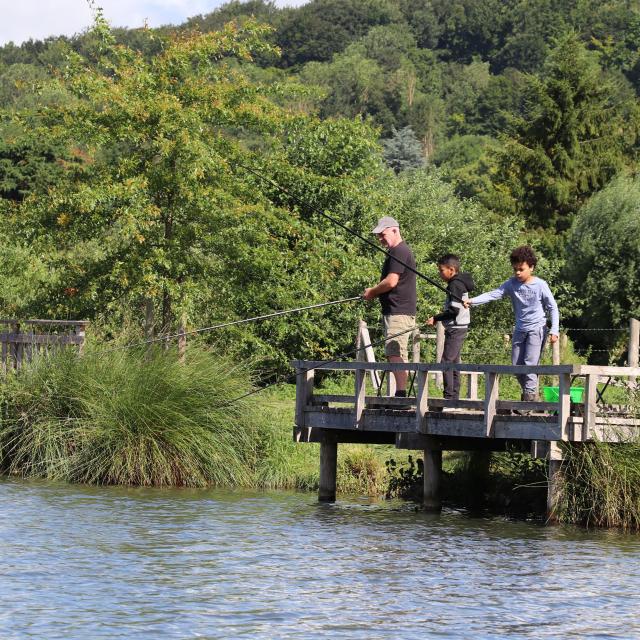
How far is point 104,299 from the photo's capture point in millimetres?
22531

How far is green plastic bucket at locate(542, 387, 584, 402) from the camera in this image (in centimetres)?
1491

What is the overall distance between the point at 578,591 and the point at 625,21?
132 meters

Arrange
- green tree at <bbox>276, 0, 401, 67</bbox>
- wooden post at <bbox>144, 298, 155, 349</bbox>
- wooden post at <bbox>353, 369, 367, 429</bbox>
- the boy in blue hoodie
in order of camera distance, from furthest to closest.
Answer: green tree at <bbox>276, 0, 401, 67</bbox> → wooden post at <bbox>144, 298, 155, 349</bbox> → wooden post at <bbox>353, 369, 367, 429</bbox> → the boy in blue hoodie

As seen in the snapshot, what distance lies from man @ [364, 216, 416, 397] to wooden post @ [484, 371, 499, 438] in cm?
102

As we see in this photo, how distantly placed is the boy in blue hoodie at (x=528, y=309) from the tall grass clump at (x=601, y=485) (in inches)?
34.8

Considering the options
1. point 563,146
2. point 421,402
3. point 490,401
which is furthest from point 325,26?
point 490,401

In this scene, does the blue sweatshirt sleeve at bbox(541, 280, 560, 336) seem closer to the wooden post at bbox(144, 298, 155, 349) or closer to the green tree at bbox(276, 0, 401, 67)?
the wooden post at bbox(144, 298, 155, 349)

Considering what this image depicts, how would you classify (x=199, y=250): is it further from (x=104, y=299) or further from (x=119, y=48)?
(x=119, y=48)

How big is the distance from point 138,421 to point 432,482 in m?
3.66

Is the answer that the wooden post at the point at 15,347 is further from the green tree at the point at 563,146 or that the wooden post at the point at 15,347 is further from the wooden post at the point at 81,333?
the green tree at the point at 563,146

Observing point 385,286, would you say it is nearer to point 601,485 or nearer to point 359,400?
point 359,400

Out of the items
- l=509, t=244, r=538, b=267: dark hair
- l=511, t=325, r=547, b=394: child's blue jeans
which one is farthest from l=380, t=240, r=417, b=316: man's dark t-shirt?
l=511, t=325, r=547, b=394: child's blue jeans

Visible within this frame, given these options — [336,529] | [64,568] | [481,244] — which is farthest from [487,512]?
[481,244]

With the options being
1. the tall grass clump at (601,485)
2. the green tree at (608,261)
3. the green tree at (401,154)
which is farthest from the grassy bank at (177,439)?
the green tree at (401,154)
